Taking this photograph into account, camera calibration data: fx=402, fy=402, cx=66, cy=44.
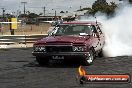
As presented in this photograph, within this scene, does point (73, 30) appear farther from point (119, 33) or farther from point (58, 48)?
point (119, 33)

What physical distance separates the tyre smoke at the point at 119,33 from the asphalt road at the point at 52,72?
934mm

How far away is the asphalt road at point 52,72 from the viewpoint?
9.41 m

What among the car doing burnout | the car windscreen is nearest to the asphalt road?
the car doing burnout

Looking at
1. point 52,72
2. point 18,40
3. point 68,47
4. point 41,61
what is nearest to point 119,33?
point 41,61

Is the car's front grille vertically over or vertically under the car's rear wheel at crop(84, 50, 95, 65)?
over

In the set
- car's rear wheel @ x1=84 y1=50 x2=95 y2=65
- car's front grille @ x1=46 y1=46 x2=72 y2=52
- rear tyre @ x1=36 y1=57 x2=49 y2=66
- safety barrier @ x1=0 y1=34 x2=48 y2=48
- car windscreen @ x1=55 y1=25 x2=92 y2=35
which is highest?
car windscreen @ x1=55 y1=25 x2=92 y2=35

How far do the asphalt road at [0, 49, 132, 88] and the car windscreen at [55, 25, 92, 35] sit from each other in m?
1.08

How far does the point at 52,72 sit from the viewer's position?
11852 mm

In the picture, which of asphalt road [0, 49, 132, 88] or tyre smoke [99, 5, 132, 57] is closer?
asphalt road [0, 49, 132, 88]

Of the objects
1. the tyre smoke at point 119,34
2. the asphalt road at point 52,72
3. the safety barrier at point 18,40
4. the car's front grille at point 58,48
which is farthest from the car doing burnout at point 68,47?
the safety barrier at point 18,40

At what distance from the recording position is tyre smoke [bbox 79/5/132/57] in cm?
1666

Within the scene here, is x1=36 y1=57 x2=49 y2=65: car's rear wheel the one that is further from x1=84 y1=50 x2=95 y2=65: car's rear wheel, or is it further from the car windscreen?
x1=84 y1=50 x2=95 y2=65: car's rear wheel

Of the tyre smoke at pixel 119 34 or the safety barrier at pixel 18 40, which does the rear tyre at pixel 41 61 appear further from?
the safety barrier at pixel 18 40

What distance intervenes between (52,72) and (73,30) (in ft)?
9.33
